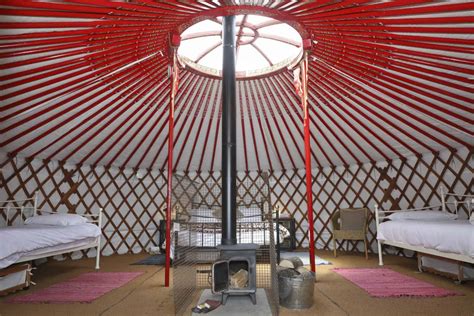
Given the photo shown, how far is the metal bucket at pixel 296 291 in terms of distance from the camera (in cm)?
204

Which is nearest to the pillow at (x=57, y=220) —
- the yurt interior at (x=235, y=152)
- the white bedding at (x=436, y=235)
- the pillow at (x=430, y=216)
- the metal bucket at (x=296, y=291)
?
the yurt interior at (x=235, y=152)

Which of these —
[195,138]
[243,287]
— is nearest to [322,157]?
[195,138]

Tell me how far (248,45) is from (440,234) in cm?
285

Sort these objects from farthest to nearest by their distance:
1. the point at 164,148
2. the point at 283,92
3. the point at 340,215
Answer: the point at 164,148 → the point at 340,215 → the point at 283,92

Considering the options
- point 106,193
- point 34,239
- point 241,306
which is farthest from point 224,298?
point 106,193

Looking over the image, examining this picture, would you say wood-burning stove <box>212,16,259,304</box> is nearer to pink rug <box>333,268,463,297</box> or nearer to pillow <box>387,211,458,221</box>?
pink rug <box>333,268,463,297</box>

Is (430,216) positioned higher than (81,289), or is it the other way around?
(430,216)

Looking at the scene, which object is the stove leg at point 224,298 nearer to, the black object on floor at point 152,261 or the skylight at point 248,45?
the black object on floor at point 152,261

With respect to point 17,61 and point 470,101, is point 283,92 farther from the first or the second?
point 17,61

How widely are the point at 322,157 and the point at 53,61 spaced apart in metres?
3.94

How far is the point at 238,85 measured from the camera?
3732 mm

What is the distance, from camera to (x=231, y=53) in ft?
8.98

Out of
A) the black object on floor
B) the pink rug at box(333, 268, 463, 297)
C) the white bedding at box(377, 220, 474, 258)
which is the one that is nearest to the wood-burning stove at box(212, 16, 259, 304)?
the pink rug at box(333, 268, 463, 297)

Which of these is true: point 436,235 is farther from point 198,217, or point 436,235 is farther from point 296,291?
point 198,217
